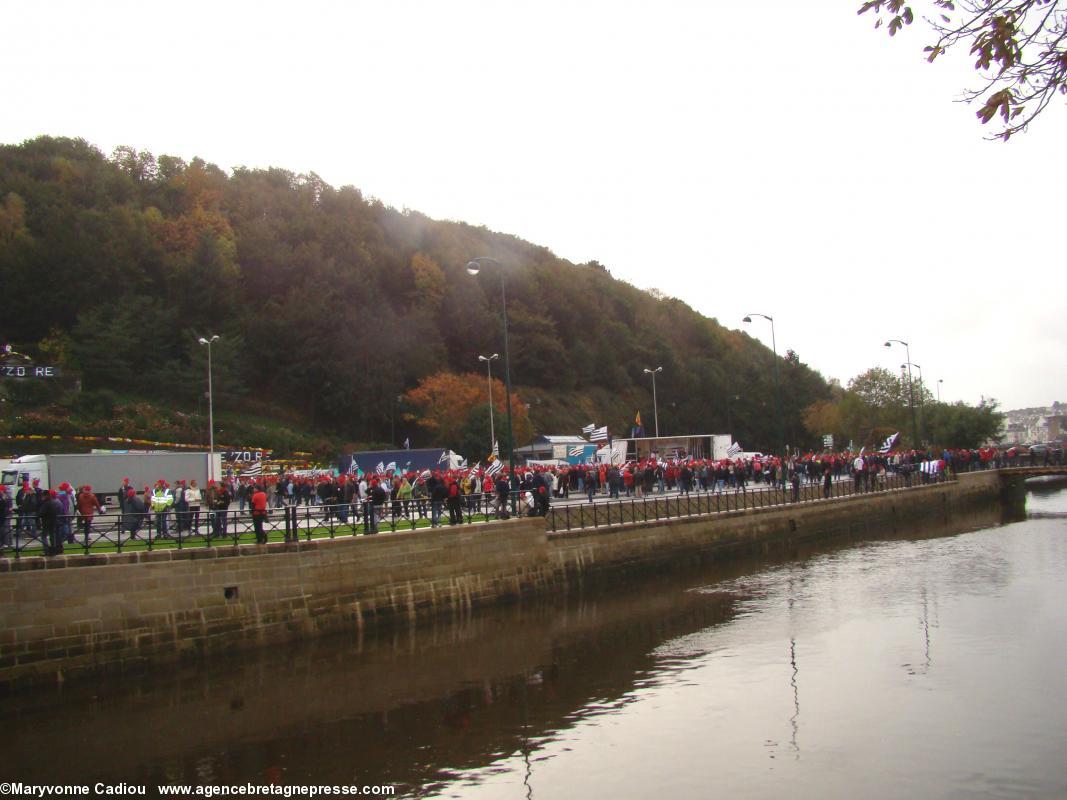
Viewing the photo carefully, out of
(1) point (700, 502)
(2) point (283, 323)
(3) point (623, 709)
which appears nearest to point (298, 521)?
(3) point (623, 709)

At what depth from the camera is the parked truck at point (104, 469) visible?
36.5 m

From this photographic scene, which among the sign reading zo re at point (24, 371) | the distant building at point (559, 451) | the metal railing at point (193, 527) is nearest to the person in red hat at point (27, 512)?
the metal railing at point (193, 527)

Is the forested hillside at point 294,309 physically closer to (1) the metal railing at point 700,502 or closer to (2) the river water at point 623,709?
(1) the metal railing at point 700,502

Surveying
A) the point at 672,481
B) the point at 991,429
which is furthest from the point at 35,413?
the point at 991,429

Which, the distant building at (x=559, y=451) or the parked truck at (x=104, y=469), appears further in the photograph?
the distant building at (x=559, y=451)

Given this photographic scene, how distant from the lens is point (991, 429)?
81000mm

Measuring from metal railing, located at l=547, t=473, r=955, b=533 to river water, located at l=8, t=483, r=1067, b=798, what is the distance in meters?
5.34

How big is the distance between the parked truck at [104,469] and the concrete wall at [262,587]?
55.1 feet

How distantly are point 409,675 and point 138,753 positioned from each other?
6010 millimetres

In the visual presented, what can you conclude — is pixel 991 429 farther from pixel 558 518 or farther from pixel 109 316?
pixel 109 316

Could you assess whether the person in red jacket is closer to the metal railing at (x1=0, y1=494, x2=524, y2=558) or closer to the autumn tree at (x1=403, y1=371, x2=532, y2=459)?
the metal railing at (x1=0, y1=494, x2=524, y2=558)

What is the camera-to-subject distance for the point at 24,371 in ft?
215

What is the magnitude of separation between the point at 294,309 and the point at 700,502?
5347cm

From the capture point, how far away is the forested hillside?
7500 centimetres
